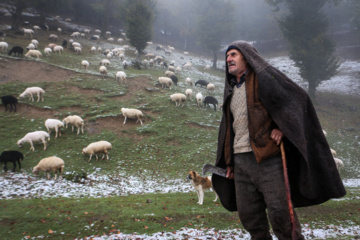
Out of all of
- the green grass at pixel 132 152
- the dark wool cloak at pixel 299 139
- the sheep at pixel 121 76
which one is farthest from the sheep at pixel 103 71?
the dark wool cloak at pixel 299 139

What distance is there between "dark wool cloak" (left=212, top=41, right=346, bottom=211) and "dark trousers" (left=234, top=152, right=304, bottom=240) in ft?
0.87

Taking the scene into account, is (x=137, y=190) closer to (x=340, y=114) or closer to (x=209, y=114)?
(x=209, y=114)

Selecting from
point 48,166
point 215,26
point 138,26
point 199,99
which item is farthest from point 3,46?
point 215,26

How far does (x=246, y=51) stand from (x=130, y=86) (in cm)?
1904

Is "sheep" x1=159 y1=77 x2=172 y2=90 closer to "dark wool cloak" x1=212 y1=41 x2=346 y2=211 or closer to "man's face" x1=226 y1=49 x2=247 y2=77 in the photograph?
"man's face" x1=226 y1=49 x2=247 y2=77

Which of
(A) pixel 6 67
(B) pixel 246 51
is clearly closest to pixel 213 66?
(A) pixel 6 67

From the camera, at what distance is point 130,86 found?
826 inches

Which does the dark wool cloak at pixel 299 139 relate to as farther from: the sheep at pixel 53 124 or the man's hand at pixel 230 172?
the sheep at pixel 53 124

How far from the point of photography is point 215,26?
147ft

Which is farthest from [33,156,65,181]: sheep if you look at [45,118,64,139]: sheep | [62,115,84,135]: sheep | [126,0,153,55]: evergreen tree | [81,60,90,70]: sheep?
[126,0,153,55]: evergreen tree

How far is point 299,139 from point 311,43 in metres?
30.1

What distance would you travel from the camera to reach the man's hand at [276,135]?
2512 millimetres

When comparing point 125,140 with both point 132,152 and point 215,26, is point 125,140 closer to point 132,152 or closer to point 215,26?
point 132,152

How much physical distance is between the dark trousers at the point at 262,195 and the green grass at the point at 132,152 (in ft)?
10.9
